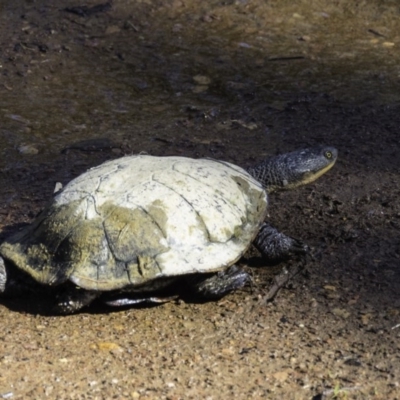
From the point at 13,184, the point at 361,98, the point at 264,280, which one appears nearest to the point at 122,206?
the point at 264,280

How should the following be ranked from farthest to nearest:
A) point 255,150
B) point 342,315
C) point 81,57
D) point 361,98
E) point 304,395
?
point 81,57
point 361,98
point 255,150
point 342,315
point 304,395

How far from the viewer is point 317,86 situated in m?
7.73

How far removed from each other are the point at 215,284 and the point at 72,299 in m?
0.81

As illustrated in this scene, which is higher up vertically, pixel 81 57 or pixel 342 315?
pixel 342 315

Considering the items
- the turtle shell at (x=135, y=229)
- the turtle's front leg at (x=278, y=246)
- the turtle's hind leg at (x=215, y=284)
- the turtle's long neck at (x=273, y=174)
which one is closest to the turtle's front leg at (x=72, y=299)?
the turtle shell at (x=135, y=229)

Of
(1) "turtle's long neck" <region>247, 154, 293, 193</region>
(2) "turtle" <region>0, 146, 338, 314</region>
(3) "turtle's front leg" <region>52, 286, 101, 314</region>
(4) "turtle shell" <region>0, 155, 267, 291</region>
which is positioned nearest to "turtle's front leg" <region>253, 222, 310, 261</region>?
(2) "turtle" <region>0, 146, 338, 314</region>

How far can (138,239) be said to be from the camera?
4.36 metres

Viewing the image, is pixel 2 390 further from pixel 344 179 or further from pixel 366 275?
pixel 344 179

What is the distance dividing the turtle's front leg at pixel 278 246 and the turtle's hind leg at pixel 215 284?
0.36 meters

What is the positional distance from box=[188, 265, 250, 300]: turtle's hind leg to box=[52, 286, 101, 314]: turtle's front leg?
57 cm

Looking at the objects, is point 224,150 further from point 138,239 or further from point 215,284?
point 138,239

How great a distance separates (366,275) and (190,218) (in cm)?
112

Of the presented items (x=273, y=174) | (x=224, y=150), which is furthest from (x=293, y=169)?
(x=224, y=150)

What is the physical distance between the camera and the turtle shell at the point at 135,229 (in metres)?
4.32
